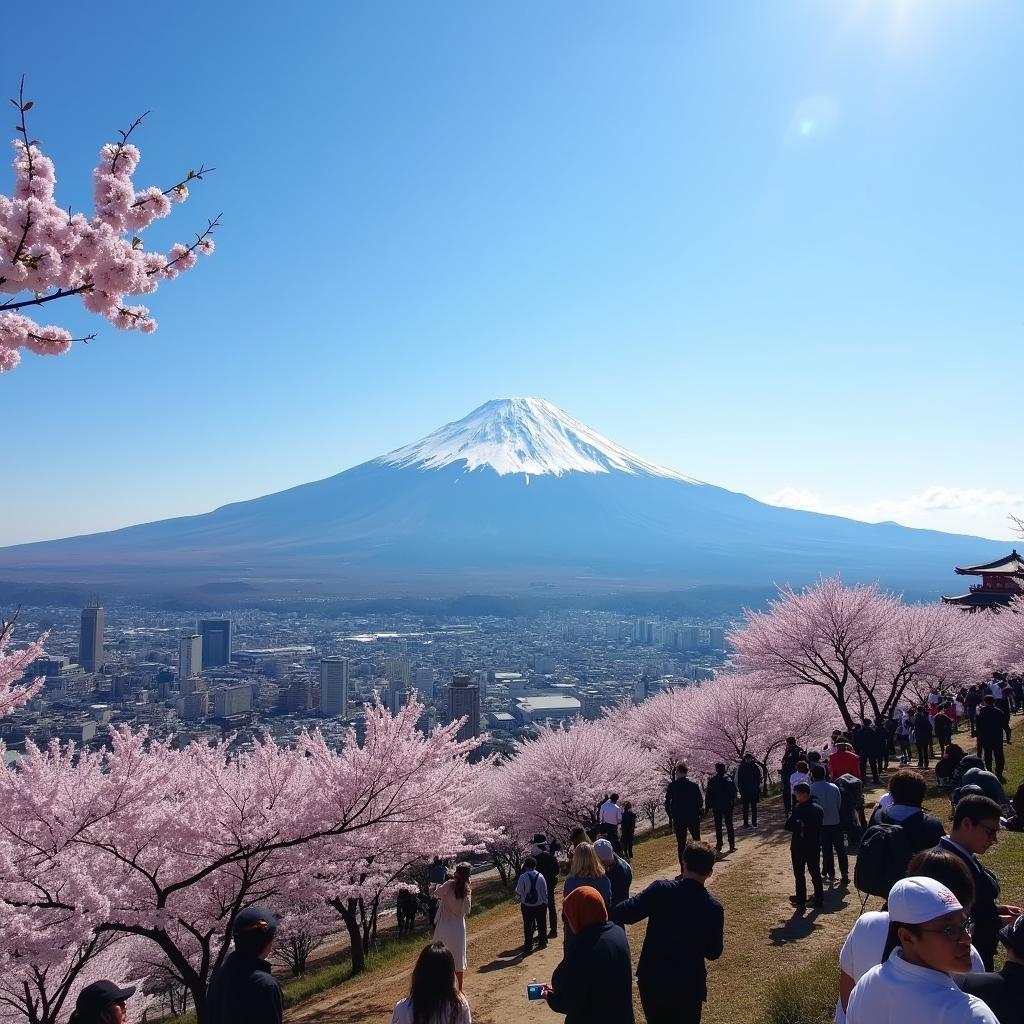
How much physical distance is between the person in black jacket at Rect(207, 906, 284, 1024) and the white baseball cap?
3.08 metres

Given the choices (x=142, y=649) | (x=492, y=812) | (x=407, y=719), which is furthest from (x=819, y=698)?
(x=142, y=649)

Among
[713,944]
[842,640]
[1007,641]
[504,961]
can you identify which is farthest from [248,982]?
[1007,641]

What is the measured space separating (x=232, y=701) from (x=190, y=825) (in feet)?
181

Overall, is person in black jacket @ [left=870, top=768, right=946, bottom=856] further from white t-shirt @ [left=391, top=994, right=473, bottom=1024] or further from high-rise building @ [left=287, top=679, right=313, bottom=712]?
high-rise building @ [left=287, top=679, right=313, bottom=712]

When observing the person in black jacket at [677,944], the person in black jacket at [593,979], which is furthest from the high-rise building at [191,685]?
the person in black jacket at [593,979]

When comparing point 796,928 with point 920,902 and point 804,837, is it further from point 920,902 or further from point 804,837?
point 920,902

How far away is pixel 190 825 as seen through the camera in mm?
9258

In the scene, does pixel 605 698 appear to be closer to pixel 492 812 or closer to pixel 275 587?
pixel 492 812

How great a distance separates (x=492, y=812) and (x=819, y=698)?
12.5 meters

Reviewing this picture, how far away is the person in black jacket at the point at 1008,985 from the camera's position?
2.53 meters

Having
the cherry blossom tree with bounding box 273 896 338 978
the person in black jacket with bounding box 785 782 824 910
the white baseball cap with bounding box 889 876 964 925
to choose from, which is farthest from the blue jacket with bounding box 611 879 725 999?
the cherry blossom tree with bounding box 273 896 338 978

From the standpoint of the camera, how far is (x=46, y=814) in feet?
27.6

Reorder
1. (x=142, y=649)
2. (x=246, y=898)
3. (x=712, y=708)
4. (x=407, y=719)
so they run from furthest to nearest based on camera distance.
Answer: (x=142, y=649), (x=712, y=708), (x=246, y=898), (x=407, y=719)

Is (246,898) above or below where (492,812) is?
above
